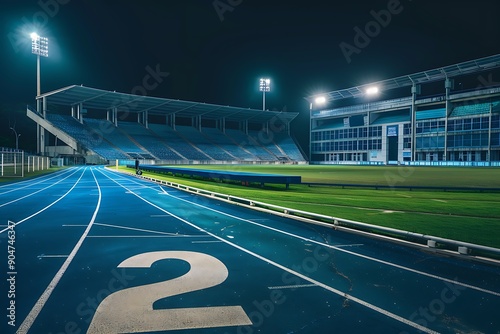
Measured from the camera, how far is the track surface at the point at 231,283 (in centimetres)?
447

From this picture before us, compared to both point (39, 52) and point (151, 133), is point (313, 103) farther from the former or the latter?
point (39, 52)

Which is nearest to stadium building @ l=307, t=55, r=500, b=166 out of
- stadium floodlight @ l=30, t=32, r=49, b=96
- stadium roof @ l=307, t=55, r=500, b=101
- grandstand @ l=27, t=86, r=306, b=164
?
stadium roof @ l=307, t=55, r=500, b=101

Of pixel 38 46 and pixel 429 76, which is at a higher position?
pixel 38 46

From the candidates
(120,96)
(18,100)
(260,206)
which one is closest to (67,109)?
(18,100)

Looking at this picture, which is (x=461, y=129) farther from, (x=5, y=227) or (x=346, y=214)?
(x=5, y=227)

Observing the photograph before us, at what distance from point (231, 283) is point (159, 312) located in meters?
1.51

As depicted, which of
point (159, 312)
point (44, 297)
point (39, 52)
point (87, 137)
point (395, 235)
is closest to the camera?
point (159, 312)

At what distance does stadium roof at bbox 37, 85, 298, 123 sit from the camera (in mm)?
73562

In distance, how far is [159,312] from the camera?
474 cm

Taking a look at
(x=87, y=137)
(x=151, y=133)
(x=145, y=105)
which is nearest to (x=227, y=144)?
(x=151, y=133)

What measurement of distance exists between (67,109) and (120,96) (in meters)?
60.2

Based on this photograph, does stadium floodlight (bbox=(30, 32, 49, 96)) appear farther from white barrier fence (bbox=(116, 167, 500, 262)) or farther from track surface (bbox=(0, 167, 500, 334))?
track surface (bbox=(0, 167, 500, 334))

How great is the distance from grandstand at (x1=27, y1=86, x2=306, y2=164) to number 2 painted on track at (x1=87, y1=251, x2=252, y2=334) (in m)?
62.9

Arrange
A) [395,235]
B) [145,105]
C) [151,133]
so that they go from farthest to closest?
[151,133]
[145,105]
[395,235]
